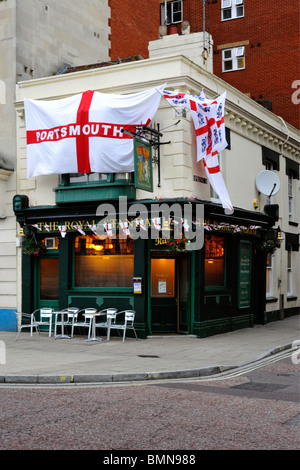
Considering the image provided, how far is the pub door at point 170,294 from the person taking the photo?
16.8 m

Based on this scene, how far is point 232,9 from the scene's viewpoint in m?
30.0

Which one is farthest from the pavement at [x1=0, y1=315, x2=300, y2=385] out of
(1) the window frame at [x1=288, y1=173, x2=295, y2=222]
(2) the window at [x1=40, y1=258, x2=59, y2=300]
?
(1) the window frame at [x1=288, y1=173, x2=295, y2=222]

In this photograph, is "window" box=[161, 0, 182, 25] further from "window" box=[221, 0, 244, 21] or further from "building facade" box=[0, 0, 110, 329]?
"building facade" box=[0, 0, 110, 329]

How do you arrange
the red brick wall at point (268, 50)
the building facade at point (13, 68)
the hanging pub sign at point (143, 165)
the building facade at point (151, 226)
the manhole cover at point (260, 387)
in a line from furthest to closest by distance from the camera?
1. the red brick wall at point (268, 50)
2. the building facade at point (13, 68)
3. the building facade at point (151, 226)
4. the hanging pub sign at point (143, 165)
5. the manhole cover at point (260, 387)

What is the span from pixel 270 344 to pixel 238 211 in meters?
4.94

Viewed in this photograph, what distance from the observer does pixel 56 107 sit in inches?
667

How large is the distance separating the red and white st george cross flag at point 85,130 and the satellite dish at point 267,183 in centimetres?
617

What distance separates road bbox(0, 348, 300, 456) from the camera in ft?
20.7

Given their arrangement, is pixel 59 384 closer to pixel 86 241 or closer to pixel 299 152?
pixel 86 241

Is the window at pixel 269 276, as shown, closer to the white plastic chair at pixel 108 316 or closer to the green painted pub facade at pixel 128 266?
the green painted pub facade at pixel 128 266

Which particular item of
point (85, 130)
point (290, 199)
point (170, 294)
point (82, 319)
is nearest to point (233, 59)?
point (290, 199)

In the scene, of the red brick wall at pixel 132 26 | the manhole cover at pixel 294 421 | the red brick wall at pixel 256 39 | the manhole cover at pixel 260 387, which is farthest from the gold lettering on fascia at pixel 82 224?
the red brick wall at pixel 256 39

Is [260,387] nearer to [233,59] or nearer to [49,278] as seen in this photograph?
[49,278]

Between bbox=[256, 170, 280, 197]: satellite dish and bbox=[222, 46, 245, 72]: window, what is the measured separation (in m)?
11.2
